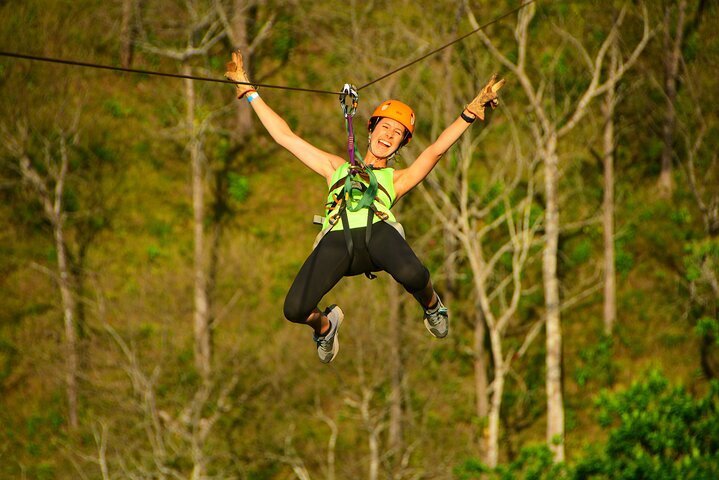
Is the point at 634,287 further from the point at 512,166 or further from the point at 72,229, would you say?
the point at 72,229

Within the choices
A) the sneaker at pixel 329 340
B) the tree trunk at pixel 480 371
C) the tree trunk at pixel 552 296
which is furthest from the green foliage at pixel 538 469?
the sneaker at pixel 329 340

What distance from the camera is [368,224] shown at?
7434mm

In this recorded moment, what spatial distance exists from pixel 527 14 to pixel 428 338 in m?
8.03

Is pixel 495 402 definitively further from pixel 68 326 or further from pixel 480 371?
pixel 68 326

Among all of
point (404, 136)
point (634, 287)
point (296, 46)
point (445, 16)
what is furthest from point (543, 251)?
point (404, 136)

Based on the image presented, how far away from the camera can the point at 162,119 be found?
29.4 meters

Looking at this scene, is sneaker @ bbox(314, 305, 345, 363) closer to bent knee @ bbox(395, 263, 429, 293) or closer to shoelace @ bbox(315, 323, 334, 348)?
shoelace @ bbox(315, 323, 334, 348)

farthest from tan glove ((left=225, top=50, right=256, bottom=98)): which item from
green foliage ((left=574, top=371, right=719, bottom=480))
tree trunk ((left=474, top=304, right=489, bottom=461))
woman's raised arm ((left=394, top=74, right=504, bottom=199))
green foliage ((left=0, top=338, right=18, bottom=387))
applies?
green foliage ((left=0, top=338, right=18, bottom=387))

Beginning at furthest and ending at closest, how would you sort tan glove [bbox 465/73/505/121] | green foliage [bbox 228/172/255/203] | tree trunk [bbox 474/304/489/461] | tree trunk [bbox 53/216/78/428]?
green foliage [bbox 228/172/255/203] < tree trunk [bbox 53/216/78/428] < tree trunk [bbox 474/304/489/461] < tan glove [bbox 465/73/505/121]

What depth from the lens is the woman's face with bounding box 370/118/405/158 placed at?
7812 millimetres

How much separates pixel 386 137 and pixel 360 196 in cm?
59

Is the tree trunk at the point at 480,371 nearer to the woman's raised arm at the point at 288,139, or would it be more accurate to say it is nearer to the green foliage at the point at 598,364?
the green foliage at the point at 598,364

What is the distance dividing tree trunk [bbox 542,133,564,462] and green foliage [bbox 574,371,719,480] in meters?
8.59

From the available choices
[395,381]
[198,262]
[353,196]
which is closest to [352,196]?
[353,196]
